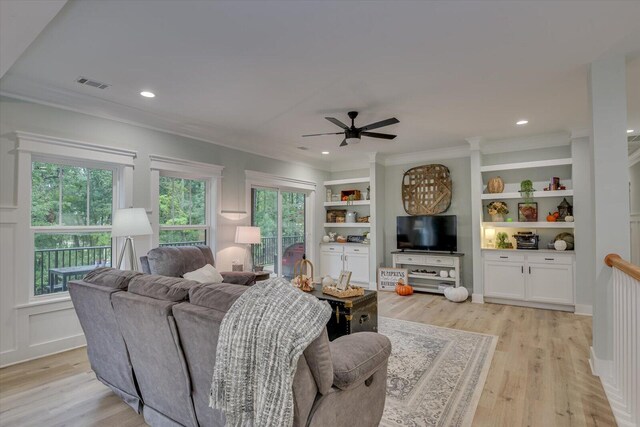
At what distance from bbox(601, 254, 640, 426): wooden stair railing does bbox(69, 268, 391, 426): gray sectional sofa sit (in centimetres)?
148

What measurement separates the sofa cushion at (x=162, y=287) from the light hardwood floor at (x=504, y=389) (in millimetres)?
928

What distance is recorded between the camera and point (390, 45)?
2584 mm

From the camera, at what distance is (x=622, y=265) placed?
89.9 inches

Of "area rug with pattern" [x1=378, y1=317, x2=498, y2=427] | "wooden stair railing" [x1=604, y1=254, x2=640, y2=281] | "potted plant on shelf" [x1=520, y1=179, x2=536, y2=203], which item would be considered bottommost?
"area rug with pattern" [x1=378, y1=317, x2=498, y2=427]

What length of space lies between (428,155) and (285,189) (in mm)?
2746

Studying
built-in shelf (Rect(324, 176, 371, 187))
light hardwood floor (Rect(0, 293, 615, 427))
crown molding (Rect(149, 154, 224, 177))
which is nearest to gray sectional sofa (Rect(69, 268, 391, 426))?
light hardwood floor (Rect(0, 293, 615, 427))

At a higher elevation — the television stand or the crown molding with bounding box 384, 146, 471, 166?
the crown molding with bounding box 384, 146, 471, 166

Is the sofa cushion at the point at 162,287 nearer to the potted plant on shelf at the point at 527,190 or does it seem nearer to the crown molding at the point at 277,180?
the crown molding at the point at 277,180

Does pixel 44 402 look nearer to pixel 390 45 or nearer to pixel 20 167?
pixel 20 167

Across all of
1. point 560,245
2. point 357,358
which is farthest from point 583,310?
point 357,358

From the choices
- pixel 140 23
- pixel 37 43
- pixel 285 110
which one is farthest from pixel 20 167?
pixel 285 110

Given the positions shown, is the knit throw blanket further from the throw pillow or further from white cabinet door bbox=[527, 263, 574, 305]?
white cabinet door bbox=[527, 263, 574, 305]

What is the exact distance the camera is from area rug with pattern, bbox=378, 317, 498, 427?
7.47ft

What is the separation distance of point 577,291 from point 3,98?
7.05 meters
